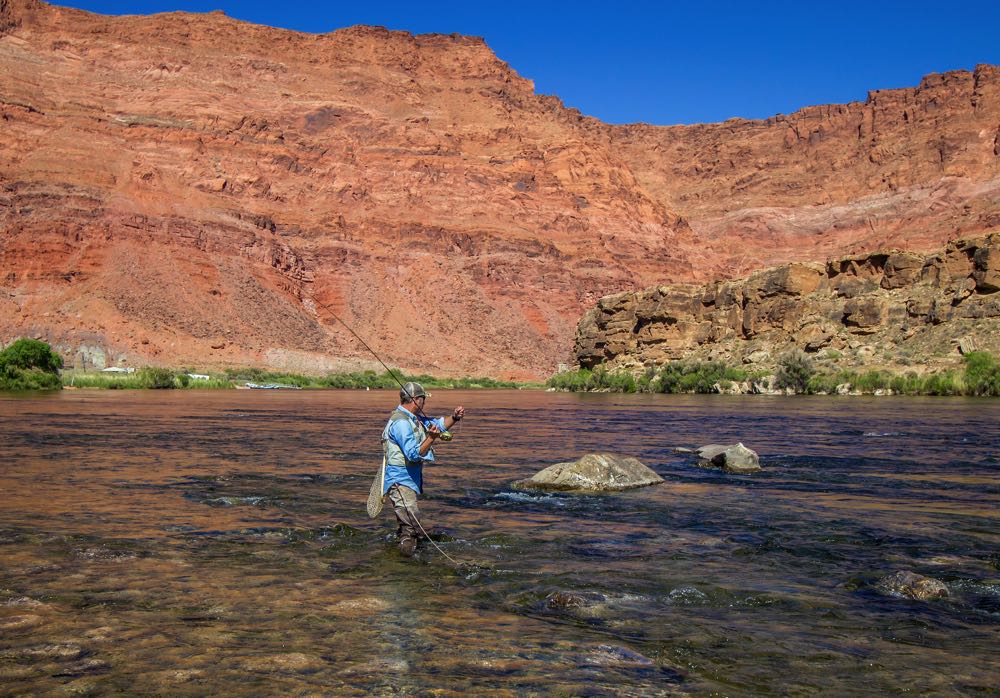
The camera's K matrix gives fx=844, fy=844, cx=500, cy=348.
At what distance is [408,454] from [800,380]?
5215cm

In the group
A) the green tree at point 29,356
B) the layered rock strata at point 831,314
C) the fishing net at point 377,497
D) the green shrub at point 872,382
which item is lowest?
the fishing net at point 377,497

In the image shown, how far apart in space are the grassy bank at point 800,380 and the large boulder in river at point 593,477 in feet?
128

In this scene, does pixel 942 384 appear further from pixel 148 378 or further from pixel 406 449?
pixel 148 378

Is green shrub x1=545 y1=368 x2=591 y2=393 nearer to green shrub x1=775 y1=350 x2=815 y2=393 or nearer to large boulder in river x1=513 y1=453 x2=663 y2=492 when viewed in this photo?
green shrub x1=775 y1=350 x2=815 y2=393

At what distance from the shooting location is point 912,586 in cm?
736

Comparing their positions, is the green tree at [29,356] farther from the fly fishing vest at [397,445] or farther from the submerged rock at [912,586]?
the submerged rock at [912,586]

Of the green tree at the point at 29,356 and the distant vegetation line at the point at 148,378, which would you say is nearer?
the distant vegetation line at the point at 148,378

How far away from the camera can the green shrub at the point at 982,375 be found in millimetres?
45375

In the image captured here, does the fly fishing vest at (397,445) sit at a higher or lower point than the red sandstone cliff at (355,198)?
lower

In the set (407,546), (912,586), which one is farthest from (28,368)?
(912,586)

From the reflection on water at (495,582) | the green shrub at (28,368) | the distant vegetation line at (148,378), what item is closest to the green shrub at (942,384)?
the reflection on water at (495,582)

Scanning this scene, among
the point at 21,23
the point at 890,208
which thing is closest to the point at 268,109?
the point at 21,23

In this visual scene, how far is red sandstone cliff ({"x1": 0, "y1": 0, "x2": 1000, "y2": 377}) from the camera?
10081 centimetres

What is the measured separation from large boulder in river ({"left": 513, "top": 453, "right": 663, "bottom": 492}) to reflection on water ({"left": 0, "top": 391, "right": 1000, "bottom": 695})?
→ 446mm
